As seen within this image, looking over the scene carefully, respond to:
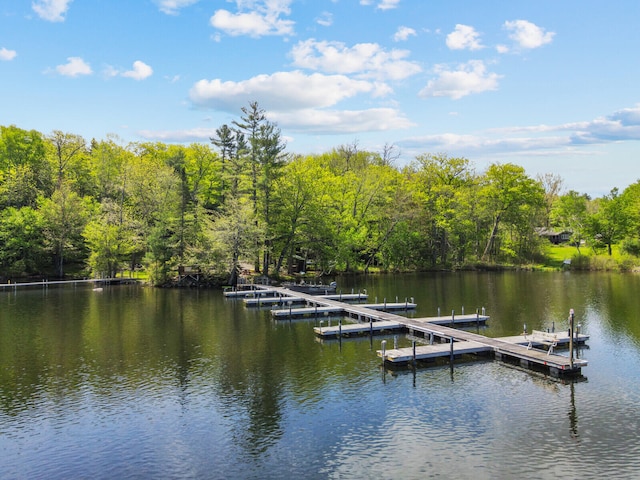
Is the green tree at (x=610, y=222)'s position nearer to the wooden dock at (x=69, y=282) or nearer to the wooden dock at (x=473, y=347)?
the wooden dock at (x=473, y=347)

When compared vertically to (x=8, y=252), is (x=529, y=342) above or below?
below

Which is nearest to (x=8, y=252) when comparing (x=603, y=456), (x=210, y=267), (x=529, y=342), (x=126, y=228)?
(x=126, y=228)

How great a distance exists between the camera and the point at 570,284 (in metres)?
A: 61.2

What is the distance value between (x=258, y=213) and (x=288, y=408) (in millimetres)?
43427

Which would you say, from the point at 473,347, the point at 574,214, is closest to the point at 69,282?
the point at 473,347

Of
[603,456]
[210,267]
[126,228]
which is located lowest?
[603,456]

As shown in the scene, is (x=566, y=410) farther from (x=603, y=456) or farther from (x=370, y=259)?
(x=370, y=259)

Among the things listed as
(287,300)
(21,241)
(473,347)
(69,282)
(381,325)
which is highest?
(21,241)

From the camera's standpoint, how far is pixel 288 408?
69.3ft

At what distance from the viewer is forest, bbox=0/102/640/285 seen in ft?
206

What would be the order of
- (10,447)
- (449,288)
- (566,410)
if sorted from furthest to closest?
(449,288) → (566,410) → (10,447)

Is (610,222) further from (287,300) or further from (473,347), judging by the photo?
(473,347)

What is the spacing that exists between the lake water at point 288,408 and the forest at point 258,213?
25.9 m

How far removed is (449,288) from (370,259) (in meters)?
21.5
